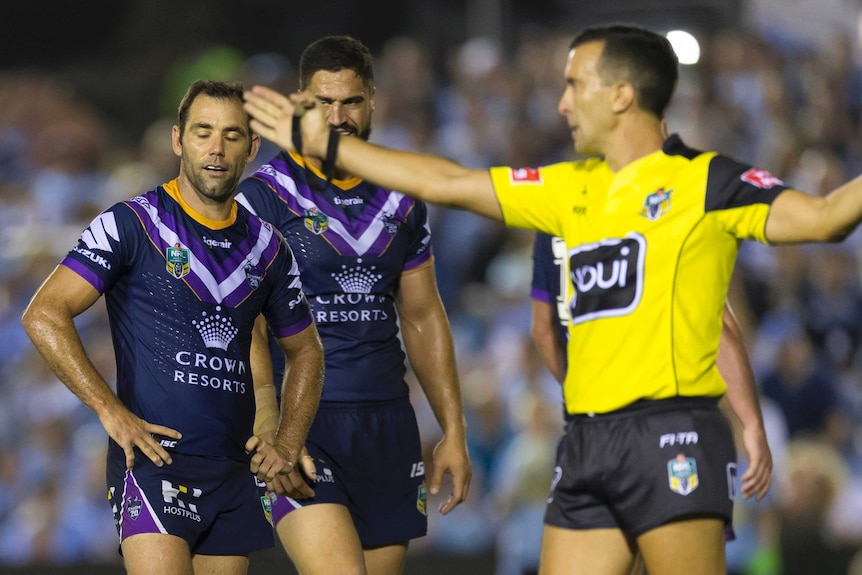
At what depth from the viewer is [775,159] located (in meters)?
10.5

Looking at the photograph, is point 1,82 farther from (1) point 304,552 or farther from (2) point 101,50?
(1) point 304,552

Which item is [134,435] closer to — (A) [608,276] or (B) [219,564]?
(B) [219,564]

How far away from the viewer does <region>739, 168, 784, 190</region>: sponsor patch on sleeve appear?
369 cm

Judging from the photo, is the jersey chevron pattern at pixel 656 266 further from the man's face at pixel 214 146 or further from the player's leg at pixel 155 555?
the player's leg at pixel 155 555

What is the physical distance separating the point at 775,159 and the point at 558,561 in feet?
24.0

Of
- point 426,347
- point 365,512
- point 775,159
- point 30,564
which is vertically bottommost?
point 30,564

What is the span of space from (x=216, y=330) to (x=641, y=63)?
1.78 meters

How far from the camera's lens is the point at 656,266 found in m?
3.75

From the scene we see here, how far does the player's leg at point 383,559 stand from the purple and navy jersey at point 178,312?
0.86 meters

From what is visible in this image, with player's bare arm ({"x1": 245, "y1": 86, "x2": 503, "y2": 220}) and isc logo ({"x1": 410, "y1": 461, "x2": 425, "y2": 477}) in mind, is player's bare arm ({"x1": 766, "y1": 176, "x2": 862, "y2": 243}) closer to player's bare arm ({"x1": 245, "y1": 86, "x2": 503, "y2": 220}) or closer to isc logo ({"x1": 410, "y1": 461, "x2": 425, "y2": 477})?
player's bare arm ({"x1": 245, "y1": 86, "x2": 503, "y2": 220})

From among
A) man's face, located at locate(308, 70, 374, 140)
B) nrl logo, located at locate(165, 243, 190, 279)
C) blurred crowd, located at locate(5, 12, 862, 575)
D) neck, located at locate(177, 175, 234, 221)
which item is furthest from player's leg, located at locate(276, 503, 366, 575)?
blurred crowd, located at locate(5, 12, 862, 575)

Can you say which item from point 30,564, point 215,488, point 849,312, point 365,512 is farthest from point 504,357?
point 215,488

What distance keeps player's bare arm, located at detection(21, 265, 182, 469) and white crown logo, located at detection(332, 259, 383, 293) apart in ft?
3.87

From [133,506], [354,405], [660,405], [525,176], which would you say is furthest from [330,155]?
[354,405]
